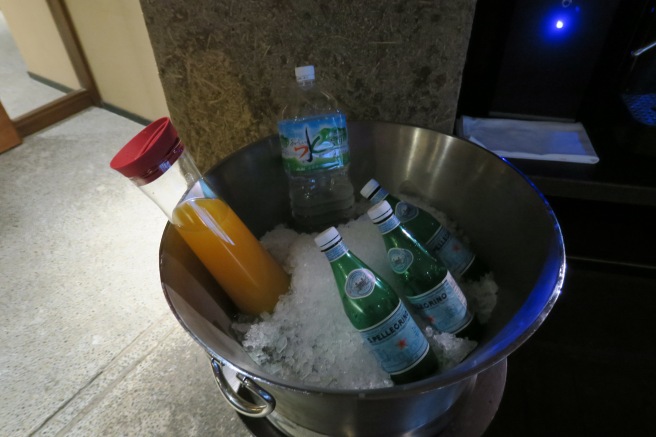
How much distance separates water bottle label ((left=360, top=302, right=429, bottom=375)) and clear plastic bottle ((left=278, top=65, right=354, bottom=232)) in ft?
0.94

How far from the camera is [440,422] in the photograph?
26.6 inches

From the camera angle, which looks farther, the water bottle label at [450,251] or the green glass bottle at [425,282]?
the water bottle label at [450,251]

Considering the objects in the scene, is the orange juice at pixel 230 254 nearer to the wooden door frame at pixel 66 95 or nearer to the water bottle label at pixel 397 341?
the water bottle label at pixel 397 341

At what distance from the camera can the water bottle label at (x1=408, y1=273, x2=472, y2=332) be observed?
1.94ft

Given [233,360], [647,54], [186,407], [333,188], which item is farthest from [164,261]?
[647,54]

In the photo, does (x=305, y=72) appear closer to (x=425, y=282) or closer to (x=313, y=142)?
(x=313, y=142)

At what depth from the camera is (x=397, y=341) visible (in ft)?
1.78

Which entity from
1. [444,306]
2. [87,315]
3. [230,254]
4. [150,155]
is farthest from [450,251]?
[87,315]

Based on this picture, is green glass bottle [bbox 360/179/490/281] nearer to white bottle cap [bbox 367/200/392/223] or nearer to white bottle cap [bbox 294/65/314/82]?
white bottle cap [bbox 367/200/392/223]

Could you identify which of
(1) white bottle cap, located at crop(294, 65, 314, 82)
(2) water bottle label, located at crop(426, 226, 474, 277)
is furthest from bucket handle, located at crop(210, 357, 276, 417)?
(1) white bottle cap, located at crop(294, 65, 314, 82)

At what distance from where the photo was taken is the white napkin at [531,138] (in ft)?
2.86

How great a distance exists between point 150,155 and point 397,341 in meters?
0.38

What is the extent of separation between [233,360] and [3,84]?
2879mm

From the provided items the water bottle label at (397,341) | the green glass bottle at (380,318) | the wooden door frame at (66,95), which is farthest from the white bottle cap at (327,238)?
the wooden door frame at (66,95)
